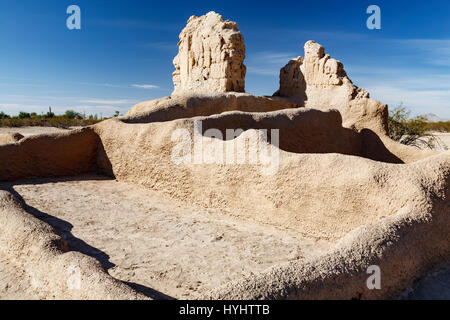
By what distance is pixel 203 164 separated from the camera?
16.8 feet

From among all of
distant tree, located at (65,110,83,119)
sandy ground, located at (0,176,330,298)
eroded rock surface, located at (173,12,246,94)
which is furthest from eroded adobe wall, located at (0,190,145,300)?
distant tree, located at (65,110,83,119)

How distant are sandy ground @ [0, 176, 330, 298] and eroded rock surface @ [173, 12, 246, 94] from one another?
649 cm

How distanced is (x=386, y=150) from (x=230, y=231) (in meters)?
5.62

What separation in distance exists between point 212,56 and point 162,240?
362 inches

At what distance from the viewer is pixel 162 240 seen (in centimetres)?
411

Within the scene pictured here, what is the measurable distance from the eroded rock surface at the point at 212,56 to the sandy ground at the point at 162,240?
6492mm

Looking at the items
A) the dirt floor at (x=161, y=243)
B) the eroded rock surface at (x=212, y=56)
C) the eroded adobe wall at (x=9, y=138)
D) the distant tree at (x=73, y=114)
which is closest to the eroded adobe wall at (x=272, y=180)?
the dirt floor at (x=161, y=243)

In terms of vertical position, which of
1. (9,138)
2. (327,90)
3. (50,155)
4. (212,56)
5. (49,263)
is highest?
(212,56)

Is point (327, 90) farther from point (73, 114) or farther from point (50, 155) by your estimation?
point (73, 114)

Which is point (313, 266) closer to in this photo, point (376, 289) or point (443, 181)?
point (376, 289)

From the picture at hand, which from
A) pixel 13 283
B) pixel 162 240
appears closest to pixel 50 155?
pixel 162 240

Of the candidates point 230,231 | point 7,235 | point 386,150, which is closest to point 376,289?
point 230,231

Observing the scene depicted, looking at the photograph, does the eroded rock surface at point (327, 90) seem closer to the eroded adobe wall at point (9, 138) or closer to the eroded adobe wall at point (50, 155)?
the eroded adobe wall at point (50, 155)
